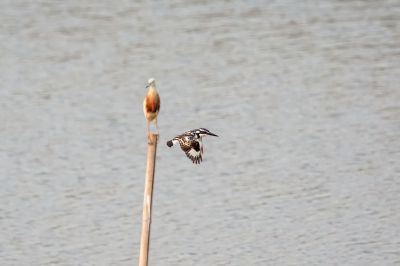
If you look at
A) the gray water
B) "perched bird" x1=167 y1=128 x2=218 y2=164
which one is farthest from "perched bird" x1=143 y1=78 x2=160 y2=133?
the gray water

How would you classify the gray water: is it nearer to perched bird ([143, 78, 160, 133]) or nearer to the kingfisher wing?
the kingfisher wing

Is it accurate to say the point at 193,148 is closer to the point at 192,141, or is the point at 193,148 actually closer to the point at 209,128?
the point at 192,141

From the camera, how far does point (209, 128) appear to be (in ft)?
57.9

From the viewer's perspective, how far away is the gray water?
14.5m

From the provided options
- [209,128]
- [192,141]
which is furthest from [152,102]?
[209,128]

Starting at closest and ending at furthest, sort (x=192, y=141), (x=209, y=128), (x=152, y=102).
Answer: (x=152, y=102)
(x=192, y=141)
(x=209, y=128)

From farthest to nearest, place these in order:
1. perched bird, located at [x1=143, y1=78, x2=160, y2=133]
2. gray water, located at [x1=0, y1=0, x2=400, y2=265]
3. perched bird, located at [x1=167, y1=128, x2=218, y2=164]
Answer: gray water, located at [x1=0, y1=0, x2=400, y2=265]
perched bird, located at [x1=167, y1=128, x2=218, y2=164]
perched bird, located at [x1=143, y1=78, x2=160, y2=133]

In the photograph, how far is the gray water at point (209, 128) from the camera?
1448cm

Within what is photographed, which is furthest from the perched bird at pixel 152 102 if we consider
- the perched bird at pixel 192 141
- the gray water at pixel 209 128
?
the gray water at pixel 209 128

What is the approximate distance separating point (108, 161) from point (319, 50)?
635 centimetres

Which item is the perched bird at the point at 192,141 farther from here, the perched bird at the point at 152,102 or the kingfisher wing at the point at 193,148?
the perched bird at the point at 152,102

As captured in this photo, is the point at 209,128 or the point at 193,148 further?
the point at 209,128

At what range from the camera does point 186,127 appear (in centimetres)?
1784

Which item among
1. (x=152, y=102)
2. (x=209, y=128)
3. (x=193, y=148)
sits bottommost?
(x=193, y=148)
